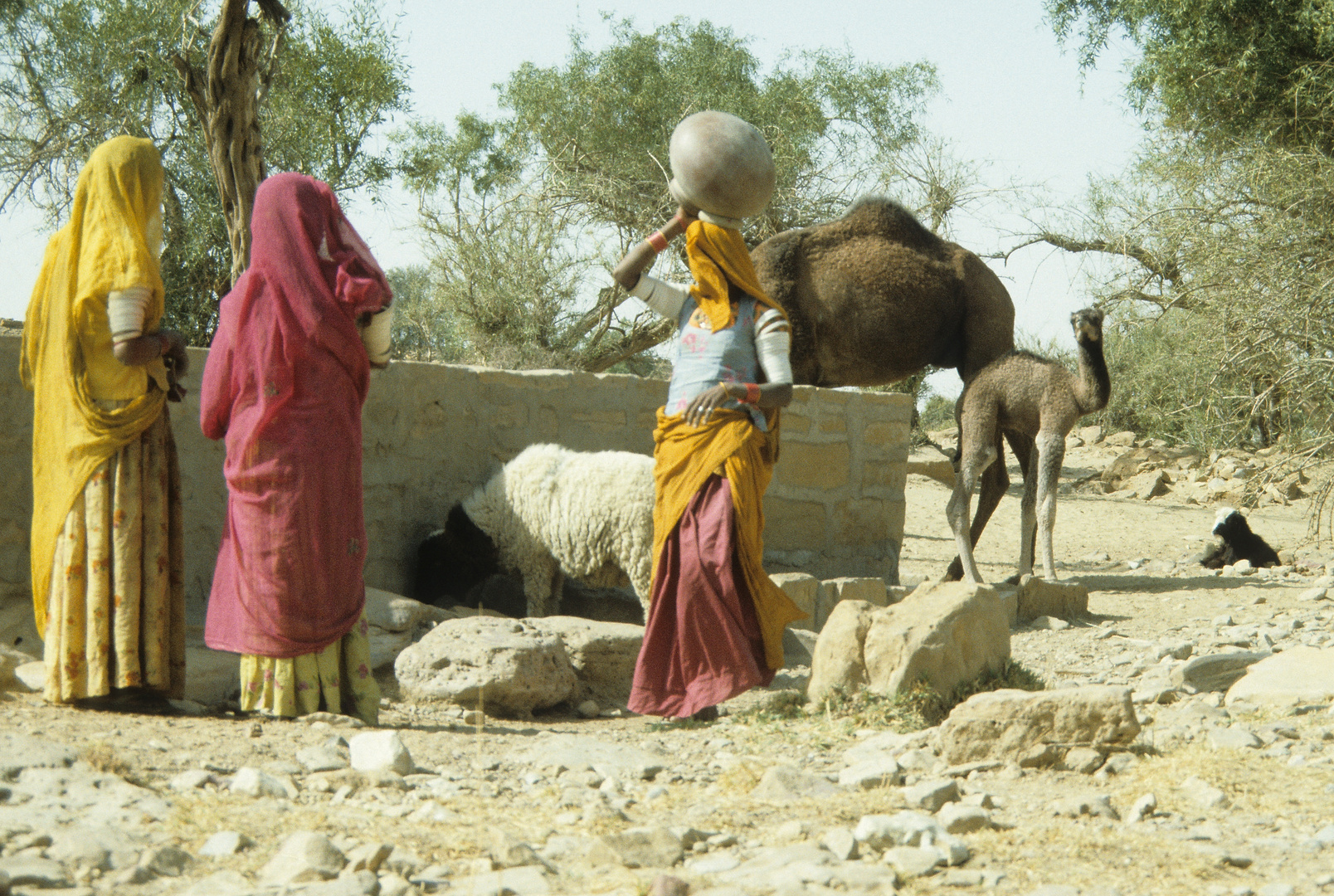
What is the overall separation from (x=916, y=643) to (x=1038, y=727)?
27.1 inches

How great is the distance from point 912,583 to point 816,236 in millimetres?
2450

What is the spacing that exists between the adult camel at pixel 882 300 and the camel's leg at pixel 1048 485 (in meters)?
0.30

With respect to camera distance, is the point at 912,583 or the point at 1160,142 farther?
the point at 1160,142

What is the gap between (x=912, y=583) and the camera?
8258 mm

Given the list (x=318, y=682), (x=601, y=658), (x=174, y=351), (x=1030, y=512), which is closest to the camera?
(x=318, y=682)

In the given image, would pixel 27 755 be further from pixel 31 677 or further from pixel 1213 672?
pixel 1213 672

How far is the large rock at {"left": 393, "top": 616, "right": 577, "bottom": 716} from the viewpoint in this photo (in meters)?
4.66

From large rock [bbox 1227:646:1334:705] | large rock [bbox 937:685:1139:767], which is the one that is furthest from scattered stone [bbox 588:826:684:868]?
large rock [bbox 1227:646:1334:705]

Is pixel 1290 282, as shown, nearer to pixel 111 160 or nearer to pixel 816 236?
pixel 816 236

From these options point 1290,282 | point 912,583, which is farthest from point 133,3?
point 1290,282

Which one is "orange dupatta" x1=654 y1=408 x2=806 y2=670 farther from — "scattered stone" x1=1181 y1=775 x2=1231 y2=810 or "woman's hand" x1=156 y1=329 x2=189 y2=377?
"woman's hand" x1=156 y1=329 x2=189 y2=377

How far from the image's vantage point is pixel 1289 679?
475 cm

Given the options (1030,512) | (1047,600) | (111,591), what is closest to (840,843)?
(111,591)

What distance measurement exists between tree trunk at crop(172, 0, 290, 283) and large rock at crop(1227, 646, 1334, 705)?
582 centimetres
